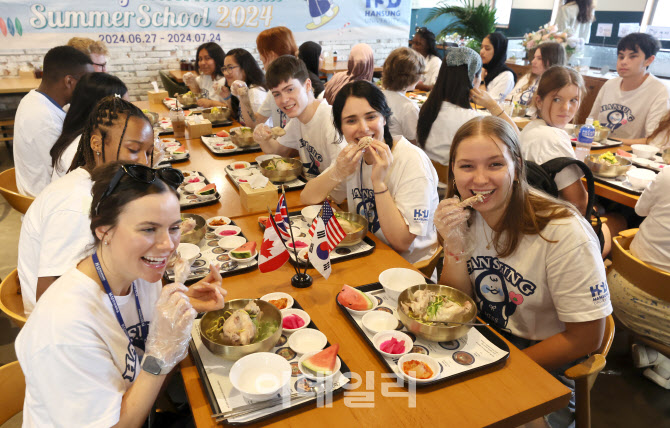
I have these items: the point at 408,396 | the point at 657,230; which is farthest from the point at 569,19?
the point at 408,396

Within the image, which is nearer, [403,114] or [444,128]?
[444,128]

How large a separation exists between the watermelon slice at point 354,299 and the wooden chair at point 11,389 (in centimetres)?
107

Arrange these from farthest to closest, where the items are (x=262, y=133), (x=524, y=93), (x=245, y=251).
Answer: (x=524, y=93), (x=262, y=133), (x=245, y=251)

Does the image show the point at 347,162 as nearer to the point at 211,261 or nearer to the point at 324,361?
the point at 211,261

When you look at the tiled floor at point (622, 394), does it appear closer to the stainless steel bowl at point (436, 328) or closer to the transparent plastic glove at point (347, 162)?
the stainless steel bowl at point (436, 328)

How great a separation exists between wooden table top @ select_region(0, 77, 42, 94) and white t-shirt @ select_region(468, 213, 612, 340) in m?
6.27

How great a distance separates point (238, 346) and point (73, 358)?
18.9 inches

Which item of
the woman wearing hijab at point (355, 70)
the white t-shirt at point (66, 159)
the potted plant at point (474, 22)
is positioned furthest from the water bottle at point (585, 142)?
the potted plant at point (474, 22)

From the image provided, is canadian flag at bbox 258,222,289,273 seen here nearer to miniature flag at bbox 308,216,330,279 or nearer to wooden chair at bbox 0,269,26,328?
miniature flag at bbox 308,216,330,279

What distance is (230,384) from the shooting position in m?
1.39

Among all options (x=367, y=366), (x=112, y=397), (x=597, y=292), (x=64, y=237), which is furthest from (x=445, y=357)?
(x=64, y=237)

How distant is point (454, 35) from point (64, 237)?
8.99m

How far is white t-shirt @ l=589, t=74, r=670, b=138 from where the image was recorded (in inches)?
163

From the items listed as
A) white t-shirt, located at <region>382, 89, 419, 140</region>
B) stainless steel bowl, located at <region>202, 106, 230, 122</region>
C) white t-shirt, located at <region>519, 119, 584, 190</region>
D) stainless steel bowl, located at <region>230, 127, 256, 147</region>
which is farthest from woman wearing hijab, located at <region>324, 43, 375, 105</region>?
white t-shirt, located at <region>519, 119, 584, 190</region>
